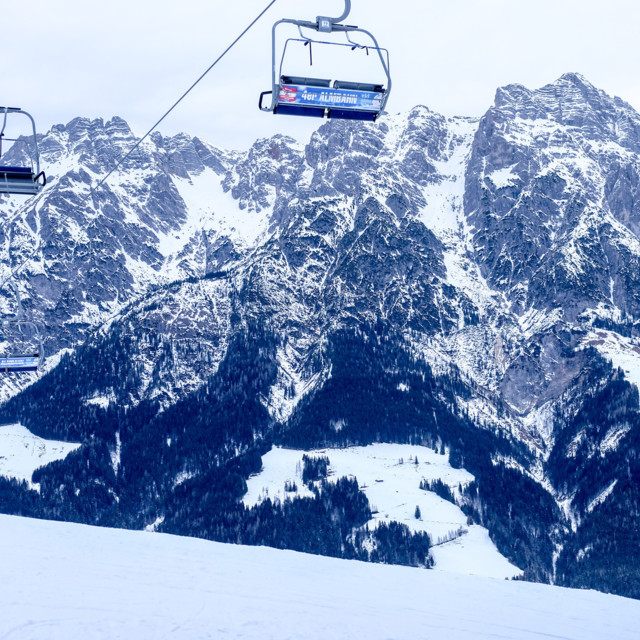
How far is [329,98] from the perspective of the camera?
1019 inches

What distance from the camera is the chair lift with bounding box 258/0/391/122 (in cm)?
2528

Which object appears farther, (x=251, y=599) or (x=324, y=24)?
(x=251, y=599)

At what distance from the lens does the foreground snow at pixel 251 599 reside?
33.8m

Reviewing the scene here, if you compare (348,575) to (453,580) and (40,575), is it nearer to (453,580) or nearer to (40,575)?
(453,580)

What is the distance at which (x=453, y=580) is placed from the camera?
1668 inches

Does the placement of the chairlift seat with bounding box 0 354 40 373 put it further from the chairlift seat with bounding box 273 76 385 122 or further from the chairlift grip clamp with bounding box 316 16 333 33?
the chairlift grip clamp with bounding box 316 16 333 33

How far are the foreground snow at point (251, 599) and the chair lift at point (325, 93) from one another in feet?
59.2

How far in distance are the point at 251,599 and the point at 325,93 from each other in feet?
68.1

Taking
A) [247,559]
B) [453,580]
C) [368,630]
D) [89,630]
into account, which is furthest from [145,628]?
[453,580]

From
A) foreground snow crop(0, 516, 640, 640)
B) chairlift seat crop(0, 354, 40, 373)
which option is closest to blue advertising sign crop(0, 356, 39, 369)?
chairlift seat crop(0, 354, 40, 373)

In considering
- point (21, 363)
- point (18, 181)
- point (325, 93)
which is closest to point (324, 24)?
point (325, 93)

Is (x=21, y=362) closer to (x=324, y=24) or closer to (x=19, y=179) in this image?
(x=19, y=179)

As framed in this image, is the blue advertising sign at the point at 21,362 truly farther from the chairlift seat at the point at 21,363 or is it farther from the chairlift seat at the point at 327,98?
the chairlift seat at the point at 327,98

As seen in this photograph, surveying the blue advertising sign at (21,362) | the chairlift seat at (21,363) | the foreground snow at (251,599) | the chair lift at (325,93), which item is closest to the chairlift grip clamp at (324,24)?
the chair lift at (325,93)
